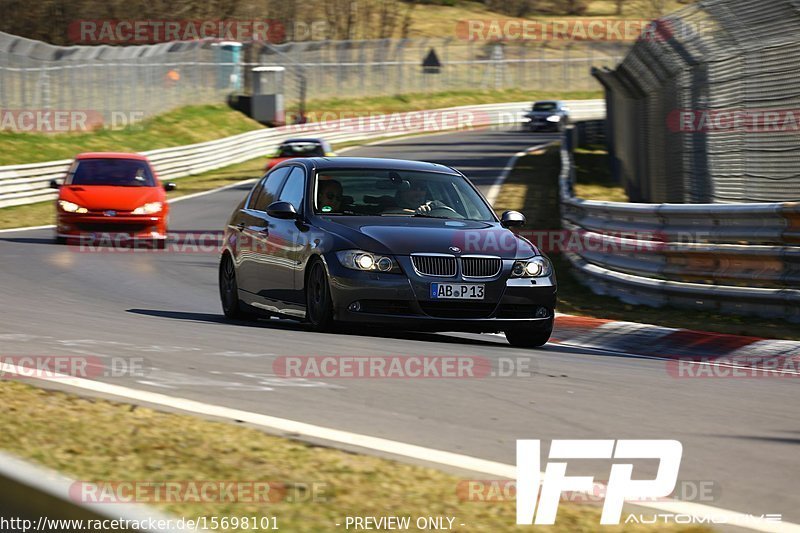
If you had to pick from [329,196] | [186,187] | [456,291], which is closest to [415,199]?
[329,196]

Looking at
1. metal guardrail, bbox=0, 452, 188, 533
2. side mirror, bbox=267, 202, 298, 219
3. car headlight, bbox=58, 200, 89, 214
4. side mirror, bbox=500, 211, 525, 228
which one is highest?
metal guardrail, bbox=0, 452, 188, 533

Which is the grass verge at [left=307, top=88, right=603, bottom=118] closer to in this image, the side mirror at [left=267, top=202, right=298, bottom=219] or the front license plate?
the side mirror at [left=267, top=202, right=298, bottom=219]

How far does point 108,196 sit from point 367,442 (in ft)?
52.0

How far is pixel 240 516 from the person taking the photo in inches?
173

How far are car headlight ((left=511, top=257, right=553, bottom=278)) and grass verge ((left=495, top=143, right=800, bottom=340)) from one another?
180 cm

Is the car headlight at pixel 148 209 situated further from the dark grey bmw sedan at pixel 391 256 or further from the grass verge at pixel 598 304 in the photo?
the dark grey bmw sedan at pixel 391 256

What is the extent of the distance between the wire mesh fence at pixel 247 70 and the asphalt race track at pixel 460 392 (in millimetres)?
31486

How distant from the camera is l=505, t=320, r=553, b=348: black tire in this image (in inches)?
418

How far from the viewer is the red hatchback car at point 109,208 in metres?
20.9

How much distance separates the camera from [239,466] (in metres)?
5.25

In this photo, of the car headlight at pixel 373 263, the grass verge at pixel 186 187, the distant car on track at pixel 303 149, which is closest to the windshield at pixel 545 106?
the grass verge at pixel 186 187

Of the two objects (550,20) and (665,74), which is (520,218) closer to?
(665,74)

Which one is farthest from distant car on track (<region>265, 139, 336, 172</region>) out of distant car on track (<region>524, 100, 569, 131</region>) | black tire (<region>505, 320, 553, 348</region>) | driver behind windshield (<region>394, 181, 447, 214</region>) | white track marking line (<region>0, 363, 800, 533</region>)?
distant car on track (<region>524, 100, 569, 131</region>)

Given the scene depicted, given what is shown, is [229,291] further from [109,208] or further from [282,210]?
[109,208]
